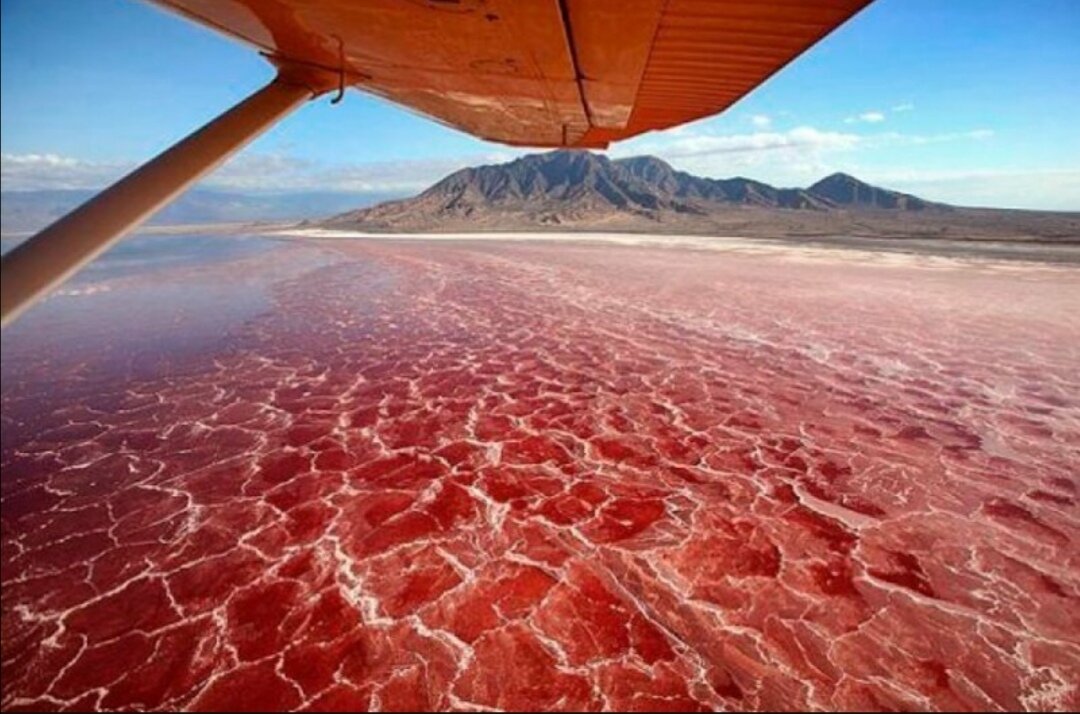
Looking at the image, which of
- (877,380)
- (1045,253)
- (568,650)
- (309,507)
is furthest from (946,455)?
(1045,253)

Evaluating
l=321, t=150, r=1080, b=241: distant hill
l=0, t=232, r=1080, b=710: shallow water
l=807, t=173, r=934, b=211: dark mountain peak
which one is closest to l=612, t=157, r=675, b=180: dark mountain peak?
l=321, t=150, r=1080, b=241: distant hill

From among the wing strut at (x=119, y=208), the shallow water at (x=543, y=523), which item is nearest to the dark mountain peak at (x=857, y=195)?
the shallow water at (x=543, y=523)

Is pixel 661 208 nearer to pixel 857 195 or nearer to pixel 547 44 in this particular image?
pixel 857 195

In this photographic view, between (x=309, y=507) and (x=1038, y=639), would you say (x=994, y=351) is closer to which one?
→ (x=1038, y=639)

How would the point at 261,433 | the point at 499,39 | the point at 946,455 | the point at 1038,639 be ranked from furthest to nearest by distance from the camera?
the point at 261,433 < the point at 946,455 < the point at 1038,639 < the point at 499,39

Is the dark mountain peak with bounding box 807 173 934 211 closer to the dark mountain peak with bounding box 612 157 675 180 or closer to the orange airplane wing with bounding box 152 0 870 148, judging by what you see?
the dark mountain peak with bounding box 612 157 675 180

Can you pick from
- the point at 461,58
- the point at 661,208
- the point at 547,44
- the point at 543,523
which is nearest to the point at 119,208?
the point at 461,58
